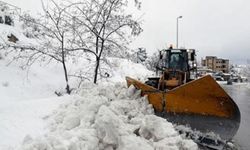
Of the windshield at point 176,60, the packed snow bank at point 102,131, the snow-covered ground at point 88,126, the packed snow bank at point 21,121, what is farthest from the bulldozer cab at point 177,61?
the packed snow bank at point 21,121

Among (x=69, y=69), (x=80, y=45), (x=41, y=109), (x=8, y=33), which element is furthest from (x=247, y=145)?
(x=8, y=33)

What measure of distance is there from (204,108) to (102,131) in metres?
3.56

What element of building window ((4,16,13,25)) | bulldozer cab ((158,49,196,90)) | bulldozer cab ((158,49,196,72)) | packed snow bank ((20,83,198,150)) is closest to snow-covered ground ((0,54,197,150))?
packed snow bank ((20,83,198,150))

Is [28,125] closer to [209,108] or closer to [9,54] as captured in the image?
[209,108]

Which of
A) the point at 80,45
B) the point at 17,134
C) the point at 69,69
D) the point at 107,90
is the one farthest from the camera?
the point at 69,69

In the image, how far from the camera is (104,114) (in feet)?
20.0

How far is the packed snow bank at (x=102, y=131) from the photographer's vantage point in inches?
195

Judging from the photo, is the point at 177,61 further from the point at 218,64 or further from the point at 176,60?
the point at 218,64

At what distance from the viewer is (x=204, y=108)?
320 inches

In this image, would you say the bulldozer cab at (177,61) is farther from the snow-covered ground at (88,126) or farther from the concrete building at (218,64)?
the concrete building at (218,64)

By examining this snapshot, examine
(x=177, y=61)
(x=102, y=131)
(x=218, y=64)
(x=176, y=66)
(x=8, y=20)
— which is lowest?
(x=102, y=131)

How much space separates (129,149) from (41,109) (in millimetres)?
2851

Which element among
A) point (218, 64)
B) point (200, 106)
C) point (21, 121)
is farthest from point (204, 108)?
point (218, 64)

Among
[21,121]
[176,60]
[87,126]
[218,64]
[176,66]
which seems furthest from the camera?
[218,64]
